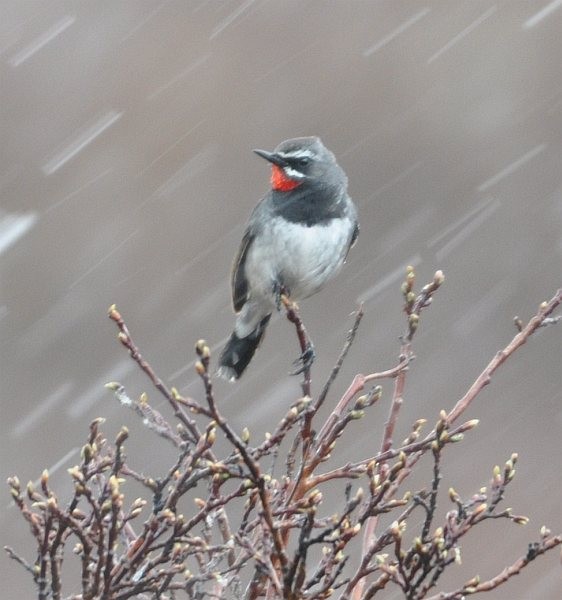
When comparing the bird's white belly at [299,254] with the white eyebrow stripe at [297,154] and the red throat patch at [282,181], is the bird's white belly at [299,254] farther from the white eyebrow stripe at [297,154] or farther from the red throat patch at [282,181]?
the white eyebrow stripe at [297,154]

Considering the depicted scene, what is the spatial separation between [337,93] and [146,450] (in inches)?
153

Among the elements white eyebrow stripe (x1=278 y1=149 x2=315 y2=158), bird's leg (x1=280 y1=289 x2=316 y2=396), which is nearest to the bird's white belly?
white eyebrow stripe (x1=278 y1=149 x2=315 y2=158)

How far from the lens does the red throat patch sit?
14.9 ft

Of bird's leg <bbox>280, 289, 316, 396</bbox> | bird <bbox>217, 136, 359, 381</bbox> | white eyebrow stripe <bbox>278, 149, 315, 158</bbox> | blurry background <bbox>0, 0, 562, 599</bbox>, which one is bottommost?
bird's leg <bbox>280, 289, 316, 396</bbox>

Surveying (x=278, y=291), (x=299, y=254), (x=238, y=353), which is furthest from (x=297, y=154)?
(x=238, y=353)

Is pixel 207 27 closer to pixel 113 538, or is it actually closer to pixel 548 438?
pixel 548 438

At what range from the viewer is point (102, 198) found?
10.5 metres

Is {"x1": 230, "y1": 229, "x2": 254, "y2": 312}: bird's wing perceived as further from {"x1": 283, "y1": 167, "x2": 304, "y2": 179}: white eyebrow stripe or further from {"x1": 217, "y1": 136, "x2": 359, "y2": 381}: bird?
{"x1": 283, "y1": 167, "x2": 304, "y2": 179}: white eyebrow stripe

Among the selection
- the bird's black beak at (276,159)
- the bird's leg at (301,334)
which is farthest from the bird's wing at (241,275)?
the bird's leg at (301,334)

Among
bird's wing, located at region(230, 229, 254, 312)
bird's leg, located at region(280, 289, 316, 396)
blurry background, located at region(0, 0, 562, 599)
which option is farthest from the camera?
blurry background, located at region(0, 0, 562, 599)

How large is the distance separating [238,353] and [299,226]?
0.63 metres

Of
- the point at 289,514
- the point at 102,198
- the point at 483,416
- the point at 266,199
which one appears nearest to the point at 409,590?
the point at 289,514

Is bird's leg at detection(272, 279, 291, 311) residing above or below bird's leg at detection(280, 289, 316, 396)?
above

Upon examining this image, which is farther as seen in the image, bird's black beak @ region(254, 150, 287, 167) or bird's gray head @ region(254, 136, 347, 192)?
bird's gray head @ region(254, 136, 347, 192)
